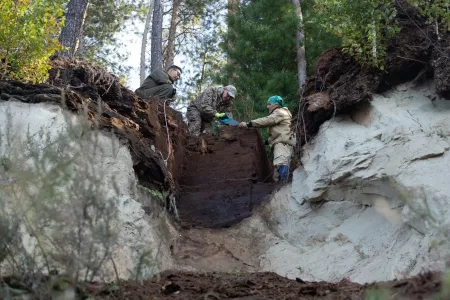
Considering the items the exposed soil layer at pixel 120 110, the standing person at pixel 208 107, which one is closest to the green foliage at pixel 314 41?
the standing person at pixel 208 107

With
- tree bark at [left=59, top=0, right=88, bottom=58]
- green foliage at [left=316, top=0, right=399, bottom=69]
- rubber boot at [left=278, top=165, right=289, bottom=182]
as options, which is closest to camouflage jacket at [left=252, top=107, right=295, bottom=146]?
rubber boot at [left=278, top=165, right=289, bottom=182]

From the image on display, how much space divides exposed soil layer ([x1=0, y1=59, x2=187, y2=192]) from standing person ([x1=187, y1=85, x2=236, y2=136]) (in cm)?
158

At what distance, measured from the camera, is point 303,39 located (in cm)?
1383

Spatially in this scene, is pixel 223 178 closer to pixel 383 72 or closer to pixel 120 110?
pixel 120 110

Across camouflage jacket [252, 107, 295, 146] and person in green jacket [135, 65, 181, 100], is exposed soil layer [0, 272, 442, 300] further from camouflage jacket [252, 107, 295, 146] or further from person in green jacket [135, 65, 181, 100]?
person in green jacket [135, 65, 181, 100]

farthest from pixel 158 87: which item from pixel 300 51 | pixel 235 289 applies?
pixel 235 289

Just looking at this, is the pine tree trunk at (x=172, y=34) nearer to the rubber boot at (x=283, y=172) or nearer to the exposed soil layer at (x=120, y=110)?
the exposed soil layer at (x=120, y=110)

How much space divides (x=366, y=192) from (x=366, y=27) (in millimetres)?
2291

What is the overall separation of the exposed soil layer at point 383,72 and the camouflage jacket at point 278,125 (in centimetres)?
109

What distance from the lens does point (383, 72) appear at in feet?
30.2

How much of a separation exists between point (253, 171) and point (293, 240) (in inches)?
91.3

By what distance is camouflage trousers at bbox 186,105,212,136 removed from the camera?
13031mm

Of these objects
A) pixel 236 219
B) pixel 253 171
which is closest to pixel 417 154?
pixel 236 219

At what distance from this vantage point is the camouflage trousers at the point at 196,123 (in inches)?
513
